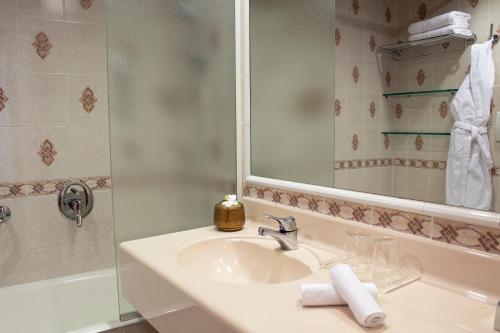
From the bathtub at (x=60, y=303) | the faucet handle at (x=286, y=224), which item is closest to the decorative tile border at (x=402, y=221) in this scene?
the faucet handle at (x=286, y=224)

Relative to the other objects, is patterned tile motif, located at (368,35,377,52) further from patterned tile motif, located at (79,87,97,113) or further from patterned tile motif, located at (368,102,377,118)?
patterned tile motif, located at (79,87,97,113)

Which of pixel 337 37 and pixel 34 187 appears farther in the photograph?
pixel 34 187

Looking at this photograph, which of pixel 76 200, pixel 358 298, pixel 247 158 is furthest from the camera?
pixel 76 200

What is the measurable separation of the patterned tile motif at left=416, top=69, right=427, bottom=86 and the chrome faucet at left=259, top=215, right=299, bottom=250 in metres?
0.55

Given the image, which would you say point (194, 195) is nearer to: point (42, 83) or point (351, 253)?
point (351, 253)

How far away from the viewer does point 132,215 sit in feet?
4.95

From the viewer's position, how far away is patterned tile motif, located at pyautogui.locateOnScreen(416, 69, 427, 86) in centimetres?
106

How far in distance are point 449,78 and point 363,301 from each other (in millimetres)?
605

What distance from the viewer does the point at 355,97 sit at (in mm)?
1276

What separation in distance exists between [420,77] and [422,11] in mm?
176

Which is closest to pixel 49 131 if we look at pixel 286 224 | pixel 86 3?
pixel 86 3

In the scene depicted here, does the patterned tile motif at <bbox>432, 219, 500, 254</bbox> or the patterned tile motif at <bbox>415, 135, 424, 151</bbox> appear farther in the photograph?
the patterned tile motif at <bbox>415, 135, 424, 151</bbox>

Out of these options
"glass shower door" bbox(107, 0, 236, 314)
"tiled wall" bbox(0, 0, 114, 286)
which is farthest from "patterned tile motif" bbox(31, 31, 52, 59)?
"glass shower door" bbox(107, 0, 236, 314)

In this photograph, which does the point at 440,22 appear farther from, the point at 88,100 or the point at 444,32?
the point at 88,100
